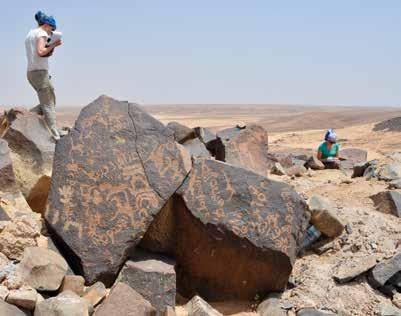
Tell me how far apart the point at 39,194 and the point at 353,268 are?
3243mm

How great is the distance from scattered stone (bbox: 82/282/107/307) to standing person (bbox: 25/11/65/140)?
219 centimetres

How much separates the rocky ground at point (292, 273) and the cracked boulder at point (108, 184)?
18cm

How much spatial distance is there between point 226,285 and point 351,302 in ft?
3.90

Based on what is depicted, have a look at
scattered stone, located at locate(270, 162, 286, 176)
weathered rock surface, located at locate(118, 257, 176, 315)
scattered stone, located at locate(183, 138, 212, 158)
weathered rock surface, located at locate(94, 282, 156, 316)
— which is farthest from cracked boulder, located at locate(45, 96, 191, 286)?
scattered stone, located at locate(270, 162, 286, 176)

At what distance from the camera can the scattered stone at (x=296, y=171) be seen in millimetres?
8664

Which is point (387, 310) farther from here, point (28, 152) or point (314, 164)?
point (314, 164)

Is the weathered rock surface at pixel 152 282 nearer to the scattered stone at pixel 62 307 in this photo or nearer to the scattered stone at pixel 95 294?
the scattered stone at pixel 95 294

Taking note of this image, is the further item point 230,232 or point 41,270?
point 230,232

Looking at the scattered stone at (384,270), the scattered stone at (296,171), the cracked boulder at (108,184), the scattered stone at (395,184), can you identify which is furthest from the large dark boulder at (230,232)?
the scattered stone at (296,171)

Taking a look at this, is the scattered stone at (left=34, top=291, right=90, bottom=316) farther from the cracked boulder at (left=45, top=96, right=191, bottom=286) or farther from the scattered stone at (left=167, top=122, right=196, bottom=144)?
the scattered stone at (left=167, top=122, right=196, bottom=144)

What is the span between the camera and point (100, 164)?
14.9 feet

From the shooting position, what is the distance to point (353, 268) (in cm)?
503

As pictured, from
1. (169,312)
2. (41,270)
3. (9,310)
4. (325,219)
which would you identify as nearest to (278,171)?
(325,219)

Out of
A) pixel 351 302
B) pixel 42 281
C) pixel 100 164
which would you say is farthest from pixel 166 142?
pixel 351 302
